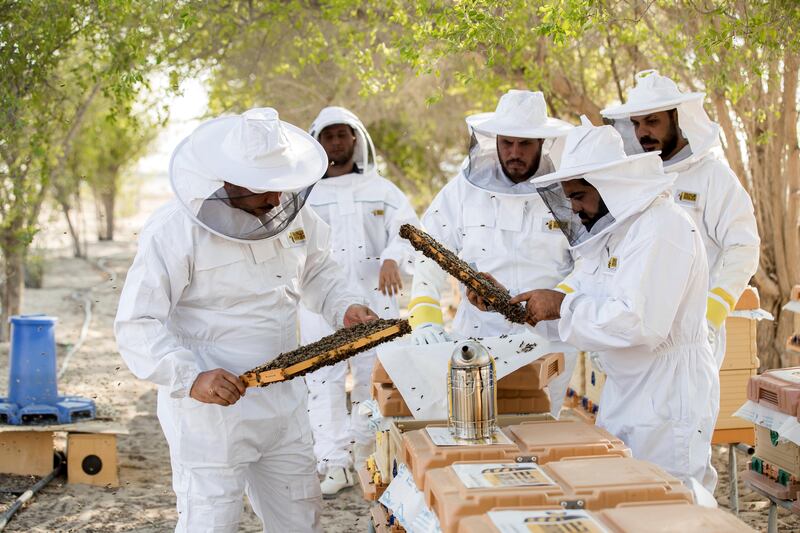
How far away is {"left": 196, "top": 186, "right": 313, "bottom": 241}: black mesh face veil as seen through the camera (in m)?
3.26

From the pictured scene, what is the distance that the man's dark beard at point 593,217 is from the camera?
3295 millimetres

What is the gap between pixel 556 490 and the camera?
2367 mm

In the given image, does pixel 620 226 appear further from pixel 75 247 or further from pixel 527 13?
pixel 75 247

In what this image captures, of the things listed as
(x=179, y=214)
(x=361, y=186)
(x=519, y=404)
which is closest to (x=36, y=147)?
(x=361, y=186)

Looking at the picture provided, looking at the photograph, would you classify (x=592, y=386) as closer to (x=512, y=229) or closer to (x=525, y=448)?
(x=512, y=229)

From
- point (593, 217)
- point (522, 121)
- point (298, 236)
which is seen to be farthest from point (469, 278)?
point (522, 121)

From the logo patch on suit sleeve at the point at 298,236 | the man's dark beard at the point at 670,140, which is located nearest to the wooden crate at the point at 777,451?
the man's dark beard at the point at 670,140

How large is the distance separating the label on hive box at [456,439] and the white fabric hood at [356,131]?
303cm

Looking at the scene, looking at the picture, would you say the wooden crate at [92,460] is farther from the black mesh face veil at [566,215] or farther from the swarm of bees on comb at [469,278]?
the black mesh face veil at [566,215]

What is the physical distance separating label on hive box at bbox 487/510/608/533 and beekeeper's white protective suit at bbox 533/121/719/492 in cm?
104

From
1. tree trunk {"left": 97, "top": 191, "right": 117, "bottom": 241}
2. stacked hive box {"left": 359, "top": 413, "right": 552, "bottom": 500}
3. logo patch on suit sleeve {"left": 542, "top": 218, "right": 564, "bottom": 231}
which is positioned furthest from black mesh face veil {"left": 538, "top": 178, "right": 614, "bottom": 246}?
tree trunk {"left": 97, "top": 191, "right": 117, "bottom": 241}

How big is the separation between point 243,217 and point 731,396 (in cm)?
299

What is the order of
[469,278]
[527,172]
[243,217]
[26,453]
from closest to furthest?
[243,217] → [469,278] → [527,172] → [26,453]

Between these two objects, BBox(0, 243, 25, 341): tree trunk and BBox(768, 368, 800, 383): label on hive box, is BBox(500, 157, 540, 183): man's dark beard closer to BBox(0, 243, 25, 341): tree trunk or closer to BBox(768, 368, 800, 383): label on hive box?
BBox(768, 368, 800, 383): label on hive box
